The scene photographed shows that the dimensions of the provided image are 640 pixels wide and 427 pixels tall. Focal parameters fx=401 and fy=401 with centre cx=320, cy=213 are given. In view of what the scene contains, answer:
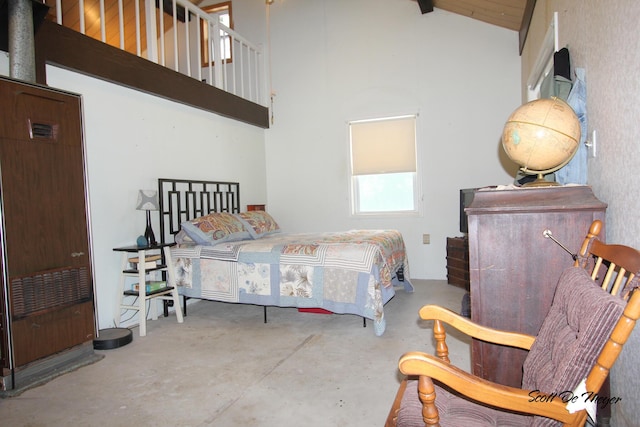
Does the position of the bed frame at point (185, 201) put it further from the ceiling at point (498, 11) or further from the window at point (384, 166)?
the ceiling at point (498, 11)

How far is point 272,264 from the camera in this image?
347 cm

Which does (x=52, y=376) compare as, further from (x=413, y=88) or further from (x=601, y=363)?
(x=413, y=88)

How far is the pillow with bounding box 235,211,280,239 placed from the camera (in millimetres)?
4309

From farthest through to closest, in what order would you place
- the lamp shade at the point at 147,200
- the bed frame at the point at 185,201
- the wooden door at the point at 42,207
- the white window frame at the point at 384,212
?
the white window frame at the point at 384,212, the bed frame at the point at 185,201, the lamp shade at the point at 147,200, the wooden door at the point at 42,207

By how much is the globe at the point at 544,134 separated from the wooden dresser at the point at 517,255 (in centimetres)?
15

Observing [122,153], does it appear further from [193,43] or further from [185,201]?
[193,43]

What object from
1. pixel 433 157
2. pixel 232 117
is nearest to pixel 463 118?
pixel 433 157

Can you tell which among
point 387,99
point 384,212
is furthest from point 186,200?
point 387,99

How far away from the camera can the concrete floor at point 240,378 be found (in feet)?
6.67

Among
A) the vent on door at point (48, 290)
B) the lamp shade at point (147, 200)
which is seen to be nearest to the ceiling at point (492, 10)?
→ the lamp shade at point (147, 200)

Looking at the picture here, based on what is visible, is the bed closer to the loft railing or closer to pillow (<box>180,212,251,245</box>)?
pillow (<box>180,212,251,245</box>)

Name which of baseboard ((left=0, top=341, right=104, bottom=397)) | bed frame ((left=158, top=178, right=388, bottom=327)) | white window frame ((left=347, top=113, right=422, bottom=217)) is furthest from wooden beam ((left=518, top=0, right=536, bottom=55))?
baseboard ((left=0, top=341, right=104, bottom=397))

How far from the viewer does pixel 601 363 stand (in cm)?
91

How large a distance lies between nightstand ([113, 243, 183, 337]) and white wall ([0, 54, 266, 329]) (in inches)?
4.3
